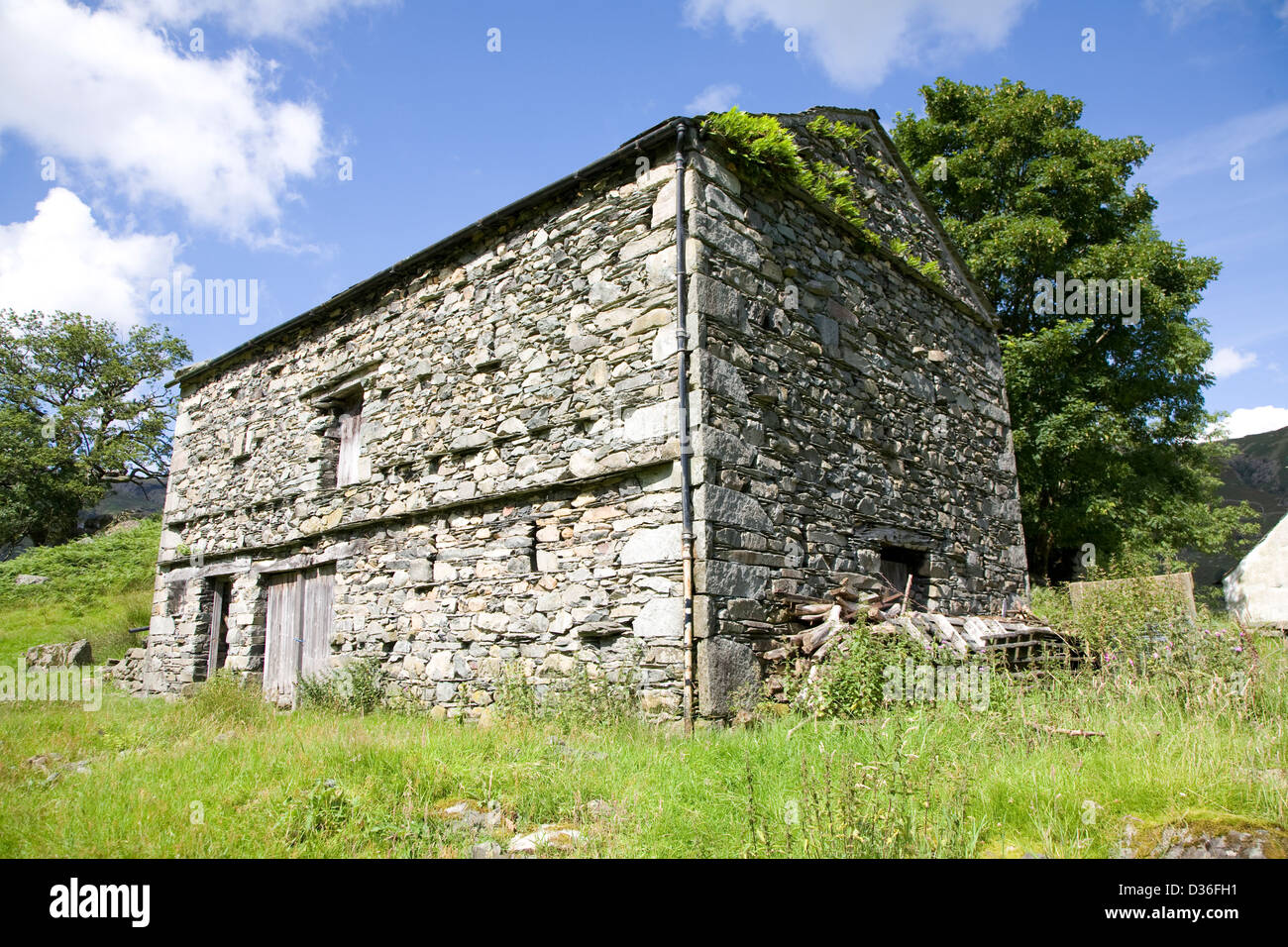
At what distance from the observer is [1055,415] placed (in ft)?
47.6

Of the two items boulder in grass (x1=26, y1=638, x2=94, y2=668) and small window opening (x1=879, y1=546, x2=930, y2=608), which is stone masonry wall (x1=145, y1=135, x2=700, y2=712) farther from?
boulder in grass (x1=26, y1=638, x2=94, y2=668)

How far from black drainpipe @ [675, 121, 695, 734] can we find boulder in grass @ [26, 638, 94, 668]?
13231mm

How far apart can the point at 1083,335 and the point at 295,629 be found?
15635 mm

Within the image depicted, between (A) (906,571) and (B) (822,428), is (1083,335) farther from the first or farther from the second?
(B) (822,428)

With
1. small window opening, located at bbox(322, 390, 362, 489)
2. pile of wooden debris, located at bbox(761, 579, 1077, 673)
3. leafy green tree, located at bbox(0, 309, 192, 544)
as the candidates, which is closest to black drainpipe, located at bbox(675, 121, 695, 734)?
pile of wooden debris, located at bbox(761, 579, 1077, 673)

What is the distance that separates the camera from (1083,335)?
15.2 metres

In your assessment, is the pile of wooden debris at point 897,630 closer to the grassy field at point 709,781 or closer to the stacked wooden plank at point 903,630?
the stacked wooden plank at point 903,630

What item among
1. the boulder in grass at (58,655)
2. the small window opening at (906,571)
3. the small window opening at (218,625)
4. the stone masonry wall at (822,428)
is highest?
the stone masonry wall at (822,428)

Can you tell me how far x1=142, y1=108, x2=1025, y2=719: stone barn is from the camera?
6203 millimetres

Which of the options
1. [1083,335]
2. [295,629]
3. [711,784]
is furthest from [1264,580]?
[295,629]

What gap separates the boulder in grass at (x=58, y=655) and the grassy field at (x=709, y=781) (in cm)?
906

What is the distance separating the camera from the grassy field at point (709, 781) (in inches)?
127

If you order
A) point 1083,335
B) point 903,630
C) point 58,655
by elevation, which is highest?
point 1083,335

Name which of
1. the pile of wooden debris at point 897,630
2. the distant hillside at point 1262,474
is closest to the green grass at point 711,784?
the pile of wooden debris at point 897,630
